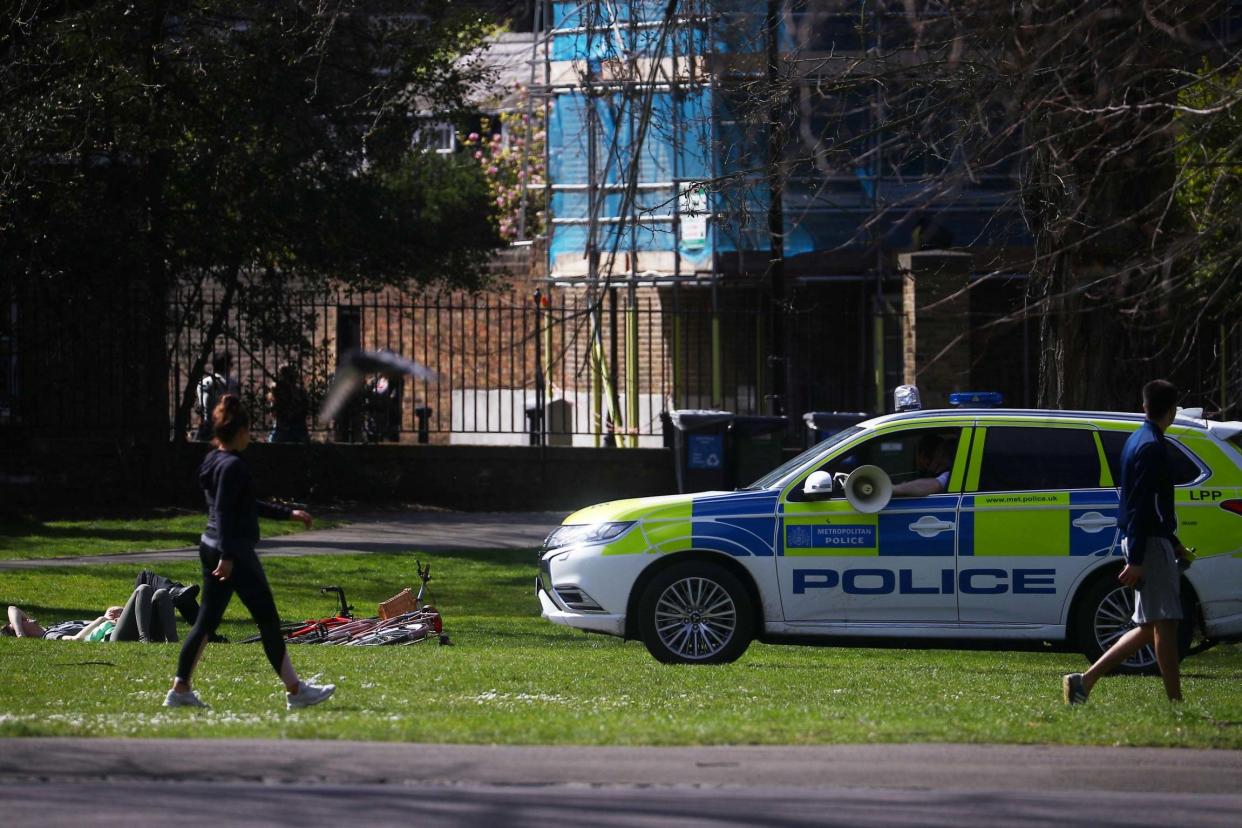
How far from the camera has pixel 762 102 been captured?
1176 centimetres

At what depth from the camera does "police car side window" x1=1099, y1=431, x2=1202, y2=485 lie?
10.7m

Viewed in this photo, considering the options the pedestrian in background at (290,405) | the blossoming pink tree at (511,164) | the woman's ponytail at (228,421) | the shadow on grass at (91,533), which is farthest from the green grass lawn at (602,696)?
the blossoming pink tree at (511,164)

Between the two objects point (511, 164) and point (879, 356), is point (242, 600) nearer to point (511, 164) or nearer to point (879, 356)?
point (879, 356)

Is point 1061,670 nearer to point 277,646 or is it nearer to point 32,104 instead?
point 277,646

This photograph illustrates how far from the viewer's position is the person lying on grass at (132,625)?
37.9 ft

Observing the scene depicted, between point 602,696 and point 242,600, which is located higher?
point 242,600

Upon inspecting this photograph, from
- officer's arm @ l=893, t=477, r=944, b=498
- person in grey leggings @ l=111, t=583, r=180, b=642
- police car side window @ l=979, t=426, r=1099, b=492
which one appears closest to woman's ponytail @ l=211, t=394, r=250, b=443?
person in grey leggings @ l=111, t=583, r=180, b=642

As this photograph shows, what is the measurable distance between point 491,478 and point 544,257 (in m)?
12.7

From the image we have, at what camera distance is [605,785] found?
6.74 meters

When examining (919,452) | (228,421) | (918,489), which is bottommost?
(918,489)

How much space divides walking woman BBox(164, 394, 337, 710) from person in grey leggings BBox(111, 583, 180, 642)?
3094 mm

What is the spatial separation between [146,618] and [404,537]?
801 cm

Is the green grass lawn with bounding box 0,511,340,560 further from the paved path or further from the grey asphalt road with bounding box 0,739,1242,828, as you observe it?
the grey asphalt road with bounding box 0,739,1242,828

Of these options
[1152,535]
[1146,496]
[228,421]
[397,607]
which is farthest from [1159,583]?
[397,607]
